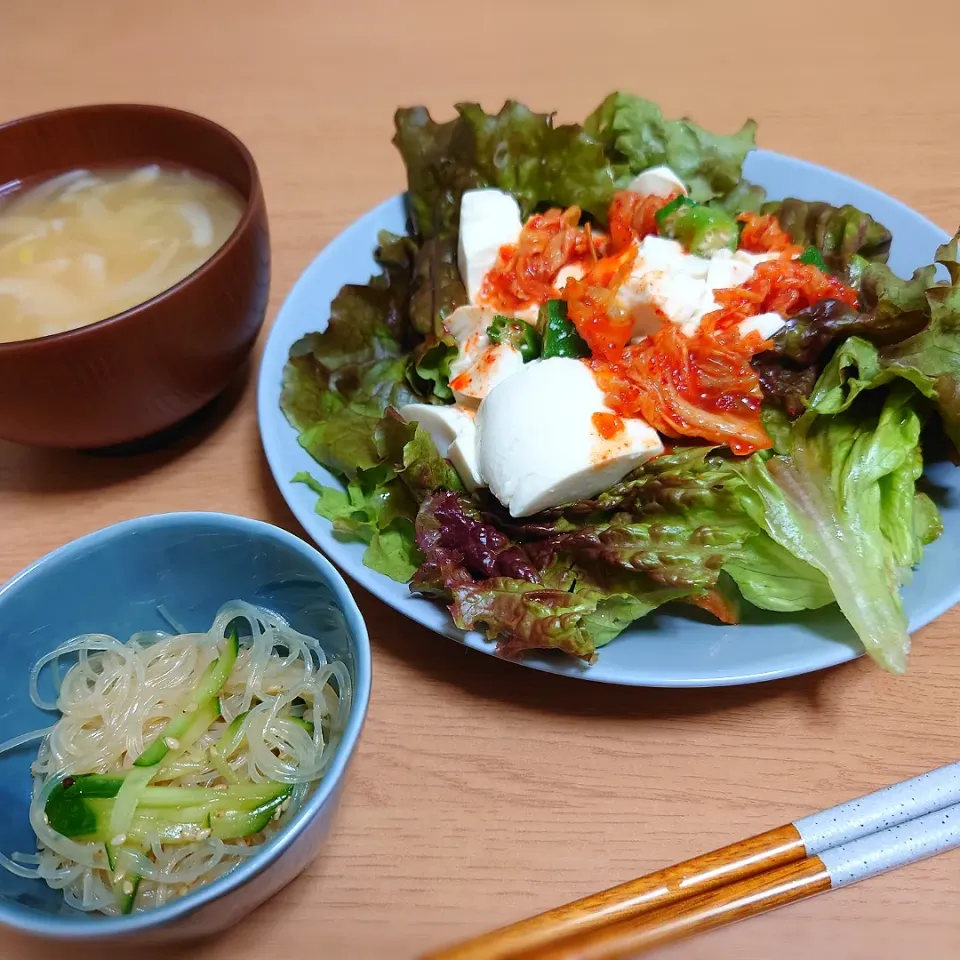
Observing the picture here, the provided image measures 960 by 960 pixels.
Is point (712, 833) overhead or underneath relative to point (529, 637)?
underneath

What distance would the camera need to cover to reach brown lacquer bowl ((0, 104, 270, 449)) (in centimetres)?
117

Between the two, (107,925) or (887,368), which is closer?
(107,925)

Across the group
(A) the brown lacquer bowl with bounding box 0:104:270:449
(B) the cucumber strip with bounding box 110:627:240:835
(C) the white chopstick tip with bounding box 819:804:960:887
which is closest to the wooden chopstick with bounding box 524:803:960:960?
(C) the white chopstick tip with bounding box 819:804:960:887

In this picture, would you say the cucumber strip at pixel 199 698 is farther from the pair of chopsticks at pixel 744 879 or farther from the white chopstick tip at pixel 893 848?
the white chopstick tip at pixel 893 848

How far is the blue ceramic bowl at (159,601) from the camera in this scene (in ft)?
2.81

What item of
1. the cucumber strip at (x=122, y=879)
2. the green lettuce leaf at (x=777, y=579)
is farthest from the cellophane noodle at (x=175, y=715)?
the green lettuce leaf at (x=777, y=579)

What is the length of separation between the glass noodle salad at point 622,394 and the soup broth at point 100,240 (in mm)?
267

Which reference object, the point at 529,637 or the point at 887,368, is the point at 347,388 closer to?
the point at 529,637

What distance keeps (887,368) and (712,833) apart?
71 centimetres

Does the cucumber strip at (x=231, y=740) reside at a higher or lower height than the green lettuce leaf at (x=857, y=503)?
lower

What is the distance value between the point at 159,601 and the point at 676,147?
1.29 meters

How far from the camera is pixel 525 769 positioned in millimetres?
1098

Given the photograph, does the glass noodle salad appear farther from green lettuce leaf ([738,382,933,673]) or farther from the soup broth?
the soup broth

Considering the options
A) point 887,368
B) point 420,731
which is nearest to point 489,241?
point 887,368
